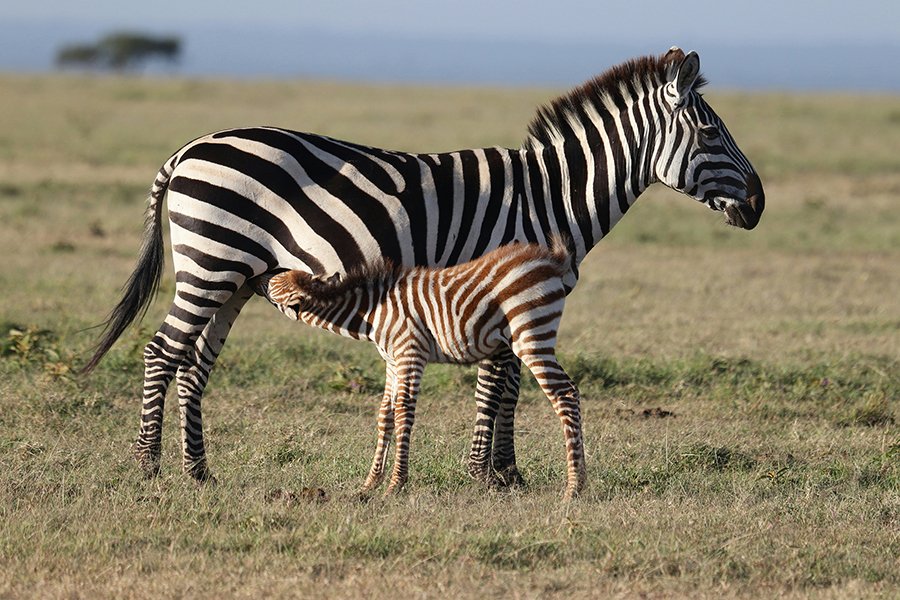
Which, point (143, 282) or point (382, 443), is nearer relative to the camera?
point (382, 443)

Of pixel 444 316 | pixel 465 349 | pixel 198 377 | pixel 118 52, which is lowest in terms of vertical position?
pixel 198 377

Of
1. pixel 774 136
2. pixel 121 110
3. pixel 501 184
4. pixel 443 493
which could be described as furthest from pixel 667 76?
pixel 121 110

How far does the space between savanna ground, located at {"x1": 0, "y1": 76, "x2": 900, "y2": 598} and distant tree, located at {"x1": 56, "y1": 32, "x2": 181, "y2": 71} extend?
2483 inches

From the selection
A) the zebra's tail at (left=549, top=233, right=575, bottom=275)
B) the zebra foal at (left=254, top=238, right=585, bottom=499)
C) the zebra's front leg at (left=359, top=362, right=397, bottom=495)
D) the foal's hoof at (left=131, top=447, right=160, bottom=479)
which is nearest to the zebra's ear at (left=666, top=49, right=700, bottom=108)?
the zebra's tail at (left=549, top=233, right=575, bottom=275)

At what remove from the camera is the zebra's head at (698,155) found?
669 cm

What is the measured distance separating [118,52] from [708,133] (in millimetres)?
74126

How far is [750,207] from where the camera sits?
22.2 ft

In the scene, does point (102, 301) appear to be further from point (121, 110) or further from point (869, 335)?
point (121, 110)

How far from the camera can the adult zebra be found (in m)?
6.32

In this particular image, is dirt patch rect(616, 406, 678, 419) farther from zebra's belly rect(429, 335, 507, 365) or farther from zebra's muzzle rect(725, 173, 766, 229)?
zebra's belly rect(429, 335, 507, 365)

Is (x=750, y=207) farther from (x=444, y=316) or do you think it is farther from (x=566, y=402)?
(x=444, y=316)

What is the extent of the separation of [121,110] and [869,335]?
25892mm

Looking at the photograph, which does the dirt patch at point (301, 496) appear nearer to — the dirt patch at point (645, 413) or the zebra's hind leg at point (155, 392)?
the zebra's hind leg at point (155, 392)

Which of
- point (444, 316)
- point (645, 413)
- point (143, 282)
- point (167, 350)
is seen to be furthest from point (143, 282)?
point (645, 413)
